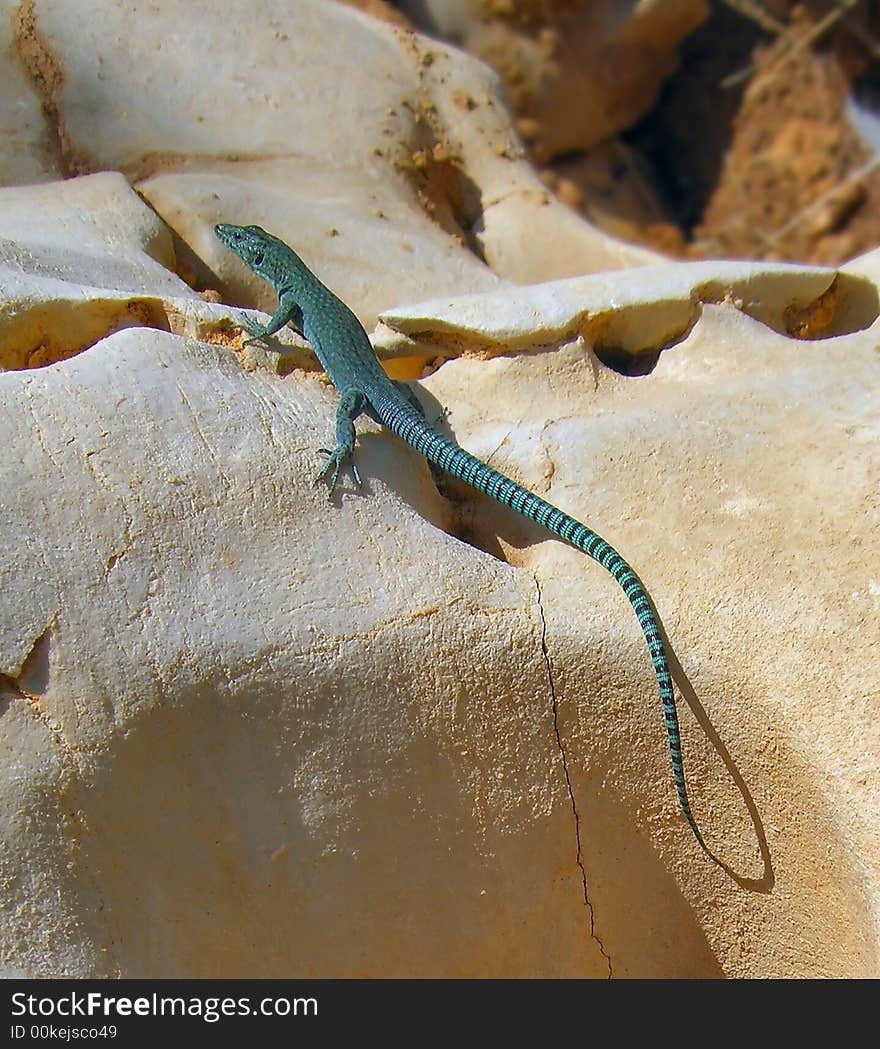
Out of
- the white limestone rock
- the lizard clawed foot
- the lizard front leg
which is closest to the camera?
the white limestone rock

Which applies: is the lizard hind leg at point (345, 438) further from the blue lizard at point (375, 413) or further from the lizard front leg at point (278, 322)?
the lizard front leg at point (278, 322)

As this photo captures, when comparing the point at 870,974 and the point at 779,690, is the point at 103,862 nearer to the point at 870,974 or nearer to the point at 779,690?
the point at 779,690

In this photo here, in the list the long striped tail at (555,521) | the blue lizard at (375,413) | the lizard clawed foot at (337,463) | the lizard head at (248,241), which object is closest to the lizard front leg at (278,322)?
the blue lizard at (375,413)

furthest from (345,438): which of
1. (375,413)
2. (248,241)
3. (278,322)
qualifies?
(248,241)

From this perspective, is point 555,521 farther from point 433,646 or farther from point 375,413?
point 375,413

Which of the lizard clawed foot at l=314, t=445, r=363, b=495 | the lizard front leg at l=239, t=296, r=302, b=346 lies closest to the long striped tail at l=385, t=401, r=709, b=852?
the lizard clawed foot at l=314, t=445, r=363, b=495

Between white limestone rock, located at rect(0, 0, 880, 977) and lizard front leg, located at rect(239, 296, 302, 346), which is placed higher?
lizard front leg, located at rect(239, 296, 302, 346)

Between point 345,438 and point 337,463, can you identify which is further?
point 345,438

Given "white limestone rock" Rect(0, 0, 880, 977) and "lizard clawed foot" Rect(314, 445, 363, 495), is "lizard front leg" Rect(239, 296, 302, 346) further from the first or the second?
"lizard clawed foot" Rect(314, 445, 363, 495)
